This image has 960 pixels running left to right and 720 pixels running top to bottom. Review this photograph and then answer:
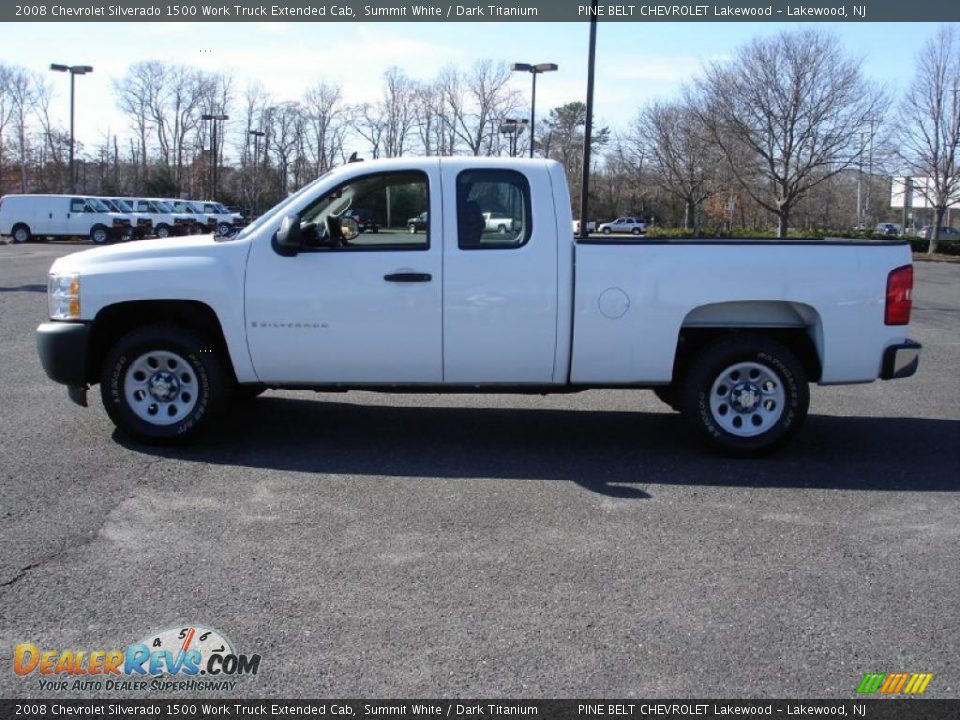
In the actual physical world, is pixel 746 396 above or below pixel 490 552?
above

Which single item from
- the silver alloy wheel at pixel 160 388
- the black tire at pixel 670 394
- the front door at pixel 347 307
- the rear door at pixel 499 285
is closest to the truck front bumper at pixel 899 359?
the black tire at pixel 670 394

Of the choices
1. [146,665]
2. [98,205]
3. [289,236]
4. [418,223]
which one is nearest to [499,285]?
[418,223]

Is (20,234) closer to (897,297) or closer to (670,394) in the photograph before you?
(670,394)

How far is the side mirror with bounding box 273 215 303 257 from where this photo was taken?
21.1 ft

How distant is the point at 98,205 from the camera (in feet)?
132

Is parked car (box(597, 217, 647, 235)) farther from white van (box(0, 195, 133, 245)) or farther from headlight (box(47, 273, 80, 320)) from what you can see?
headlight (box(47, 273, 80, 320))

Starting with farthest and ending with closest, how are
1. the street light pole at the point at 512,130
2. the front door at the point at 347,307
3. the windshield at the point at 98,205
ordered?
the street light pole at the point at 512,130 < the windshield at the point at 98,205 < the front door at the point at 347,307

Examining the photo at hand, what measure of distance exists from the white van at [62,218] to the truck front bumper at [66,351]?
3564 cm

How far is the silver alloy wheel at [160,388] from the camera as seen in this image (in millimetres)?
6742

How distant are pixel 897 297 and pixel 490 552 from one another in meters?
3.67

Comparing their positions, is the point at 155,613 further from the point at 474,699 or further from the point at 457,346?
the point at 457,346

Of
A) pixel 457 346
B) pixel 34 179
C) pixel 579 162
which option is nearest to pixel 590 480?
pixel 457 346

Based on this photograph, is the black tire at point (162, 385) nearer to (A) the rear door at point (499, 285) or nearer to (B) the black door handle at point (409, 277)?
(B) the black door handle at point (409, 277)

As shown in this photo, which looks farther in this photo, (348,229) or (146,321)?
(146,321)
